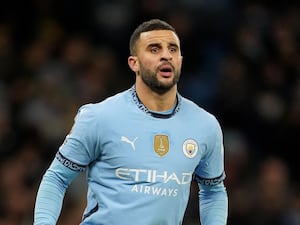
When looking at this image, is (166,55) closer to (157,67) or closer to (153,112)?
(157,67)

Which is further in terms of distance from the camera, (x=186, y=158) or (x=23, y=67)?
(x=23, y=67)

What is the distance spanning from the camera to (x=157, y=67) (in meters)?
5.36

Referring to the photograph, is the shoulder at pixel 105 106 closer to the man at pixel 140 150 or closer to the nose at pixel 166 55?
the man at pixel 140 150

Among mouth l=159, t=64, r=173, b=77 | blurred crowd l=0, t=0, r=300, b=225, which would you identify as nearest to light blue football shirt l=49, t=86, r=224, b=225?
mouth l=159, t=64, r=173, b=77

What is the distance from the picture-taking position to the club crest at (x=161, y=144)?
5355mm

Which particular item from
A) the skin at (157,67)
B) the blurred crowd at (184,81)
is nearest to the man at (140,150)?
the skin at (157,67)

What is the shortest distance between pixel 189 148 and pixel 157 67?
0.47m

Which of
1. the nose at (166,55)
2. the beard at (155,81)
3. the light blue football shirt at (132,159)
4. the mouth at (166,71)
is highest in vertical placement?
the nose at (166,55)

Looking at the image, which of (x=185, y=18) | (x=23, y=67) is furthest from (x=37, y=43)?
(x=185, y=18)

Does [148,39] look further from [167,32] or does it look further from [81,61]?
[81,61]

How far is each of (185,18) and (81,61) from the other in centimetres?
156

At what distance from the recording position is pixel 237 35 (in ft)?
37.0

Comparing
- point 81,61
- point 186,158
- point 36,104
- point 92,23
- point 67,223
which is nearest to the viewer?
point 186,158

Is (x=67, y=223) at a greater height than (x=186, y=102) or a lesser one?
lesser
